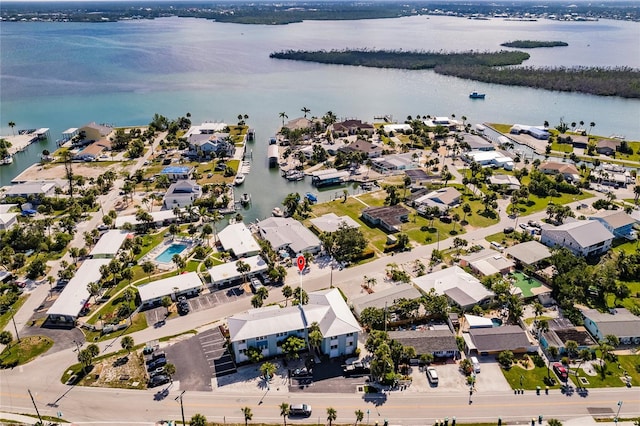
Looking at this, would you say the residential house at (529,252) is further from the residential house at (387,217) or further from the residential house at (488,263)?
the residential house at (387,217)

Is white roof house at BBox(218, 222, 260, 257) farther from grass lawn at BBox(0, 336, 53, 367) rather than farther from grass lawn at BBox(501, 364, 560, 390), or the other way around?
grass lawn at BBox(501, 364, 560, 390)

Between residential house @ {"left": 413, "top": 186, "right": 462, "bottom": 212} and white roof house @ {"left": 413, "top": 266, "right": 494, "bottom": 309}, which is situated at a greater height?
residential house @ {"left": 413, "top": 186, "right": 462, "bottom": 212}

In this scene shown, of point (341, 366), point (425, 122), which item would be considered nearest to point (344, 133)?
point (425, 122)

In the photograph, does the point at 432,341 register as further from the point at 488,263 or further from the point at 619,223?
the point at 619,223

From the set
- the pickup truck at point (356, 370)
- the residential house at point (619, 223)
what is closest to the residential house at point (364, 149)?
the residential house at point (619, 223)

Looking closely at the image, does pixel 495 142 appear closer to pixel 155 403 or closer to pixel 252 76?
pixel 155 403

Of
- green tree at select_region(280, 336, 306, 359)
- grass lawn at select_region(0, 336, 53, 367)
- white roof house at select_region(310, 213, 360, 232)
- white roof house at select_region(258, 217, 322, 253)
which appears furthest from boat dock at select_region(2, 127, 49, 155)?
green tree at select_region(280, 336, 306, 359)
